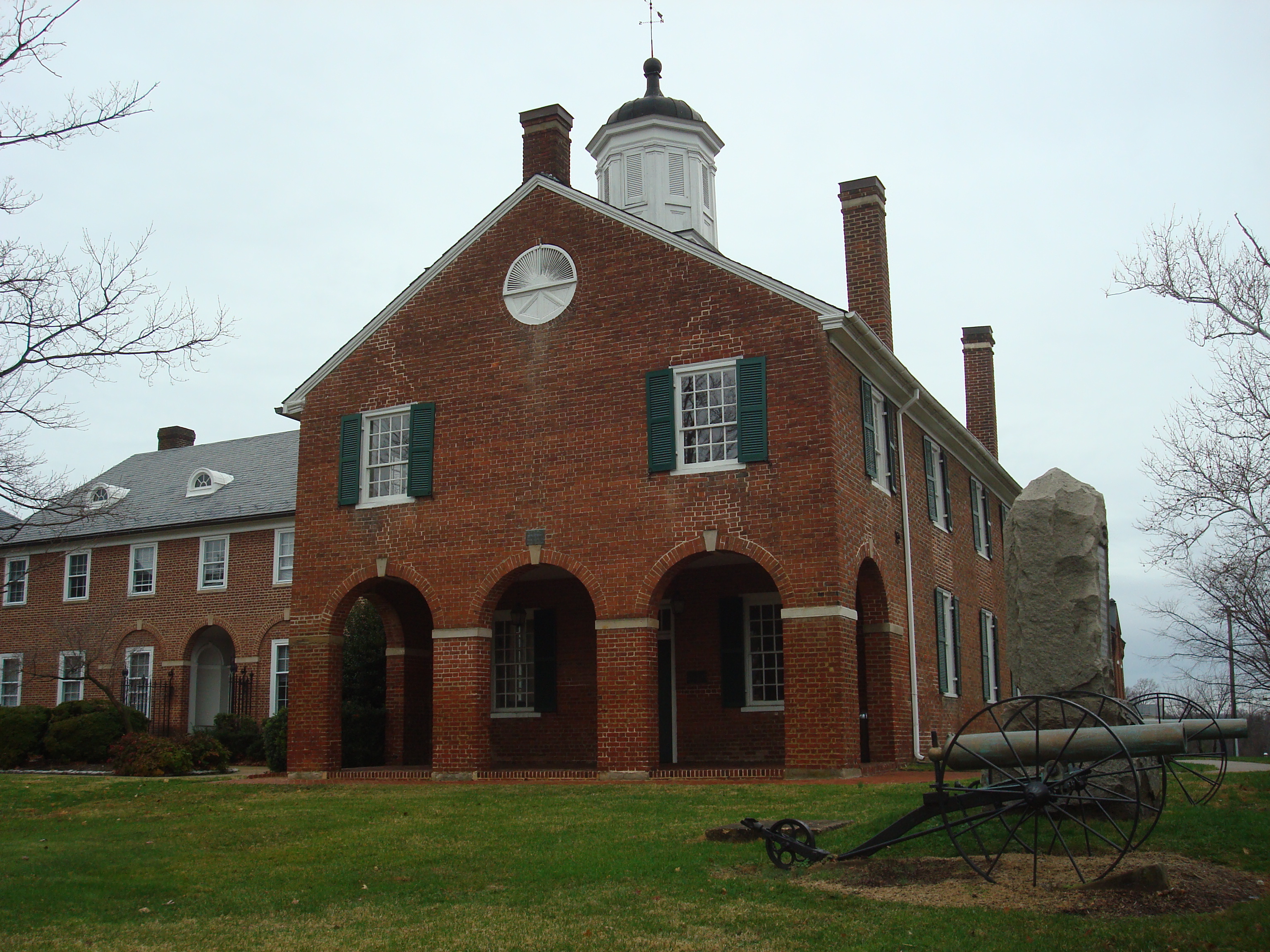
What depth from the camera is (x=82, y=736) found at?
24906 millimetres

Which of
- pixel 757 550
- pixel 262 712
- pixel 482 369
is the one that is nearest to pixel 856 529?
pixel 757 550

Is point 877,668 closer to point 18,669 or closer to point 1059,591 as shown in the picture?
point 1059,591

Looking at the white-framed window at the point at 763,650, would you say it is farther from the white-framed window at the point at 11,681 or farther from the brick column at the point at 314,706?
the white-framed window at the point at 11,681

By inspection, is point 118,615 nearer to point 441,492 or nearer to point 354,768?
point 354,768

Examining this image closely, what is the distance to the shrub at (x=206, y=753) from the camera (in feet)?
72.2

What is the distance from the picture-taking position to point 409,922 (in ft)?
23.7

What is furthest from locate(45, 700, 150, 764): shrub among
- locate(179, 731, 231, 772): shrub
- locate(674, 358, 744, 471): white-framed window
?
locate(674, 358, 744, 471): white-framed window

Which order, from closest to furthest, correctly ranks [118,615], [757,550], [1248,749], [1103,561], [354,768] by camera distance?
[1103,561]
[757,550]
[354,768]
[118,615]
[1248,749]

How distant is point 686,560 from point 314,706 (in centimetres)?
673

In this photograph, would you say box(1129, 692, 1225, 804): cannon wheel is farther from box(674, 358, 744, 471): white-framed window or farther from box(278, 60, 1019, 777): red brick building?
box(674, 358, 744, 471): white-framed window

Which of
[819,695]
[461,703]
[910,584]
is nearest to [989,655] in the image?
[910,584]

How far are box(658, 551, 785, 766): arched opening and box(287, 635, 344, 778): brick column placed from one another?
520 cm

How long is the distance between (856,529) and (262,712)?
683 inches

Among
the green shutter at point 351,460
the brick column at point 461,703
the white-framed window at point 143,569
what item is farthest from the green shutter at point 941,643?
the white-framed window at point 143,569
